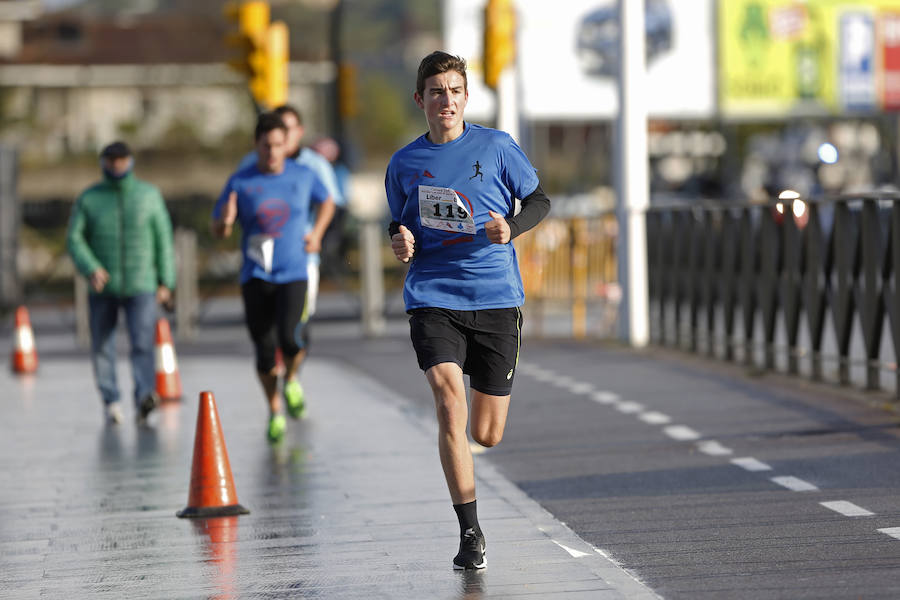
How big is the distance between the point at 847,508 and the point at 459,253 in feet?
6.93

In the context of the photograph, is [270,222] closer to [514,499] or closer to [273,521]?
[514,499]

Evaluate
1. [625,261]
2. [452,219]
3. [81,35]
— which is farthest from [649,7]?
[81,35]

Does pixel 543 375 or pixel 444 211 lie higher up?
pixel 444 211

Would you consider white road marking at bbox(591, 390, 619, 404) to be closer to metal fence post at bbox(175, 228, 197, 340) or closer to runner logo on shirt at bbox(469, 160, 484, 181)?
runner logo on shirt at bbox(469, 160, 484, 181)

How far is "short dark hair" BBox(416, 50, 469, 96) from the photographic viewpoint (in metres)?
7.03

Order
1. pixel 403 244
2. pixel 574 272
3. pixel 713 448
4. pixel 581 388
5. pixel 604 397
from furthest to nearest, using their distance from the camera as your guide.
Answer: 1. pixel 574 272
2. pixel 581 388
3. pixel 604 397
4. pixel 713 448
5. pixel 403 244

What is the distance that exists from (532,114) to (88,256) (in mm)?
29370

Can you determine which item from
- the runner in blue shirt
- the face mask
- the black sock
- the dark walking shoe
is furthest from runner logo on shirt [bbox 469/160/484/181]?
the face mask

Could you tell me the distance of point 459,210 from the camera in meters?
7.03

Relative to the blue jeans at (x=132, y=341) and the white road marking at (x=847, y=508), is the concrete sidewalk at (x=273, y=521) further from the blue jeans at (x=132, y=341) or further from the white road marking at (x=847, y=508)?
the white road marking at (x=847, y=508)

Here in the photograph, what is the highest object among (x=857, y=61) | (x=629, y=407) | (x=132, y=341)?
(x=857, y=61)

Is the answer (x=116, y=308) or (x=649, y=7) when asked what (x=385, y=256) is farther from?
(x=116, y=308)

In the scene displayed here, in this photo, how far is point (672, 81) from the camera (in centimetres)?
4184

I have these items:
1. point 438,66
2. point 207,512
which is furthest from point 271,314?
point 438,66
